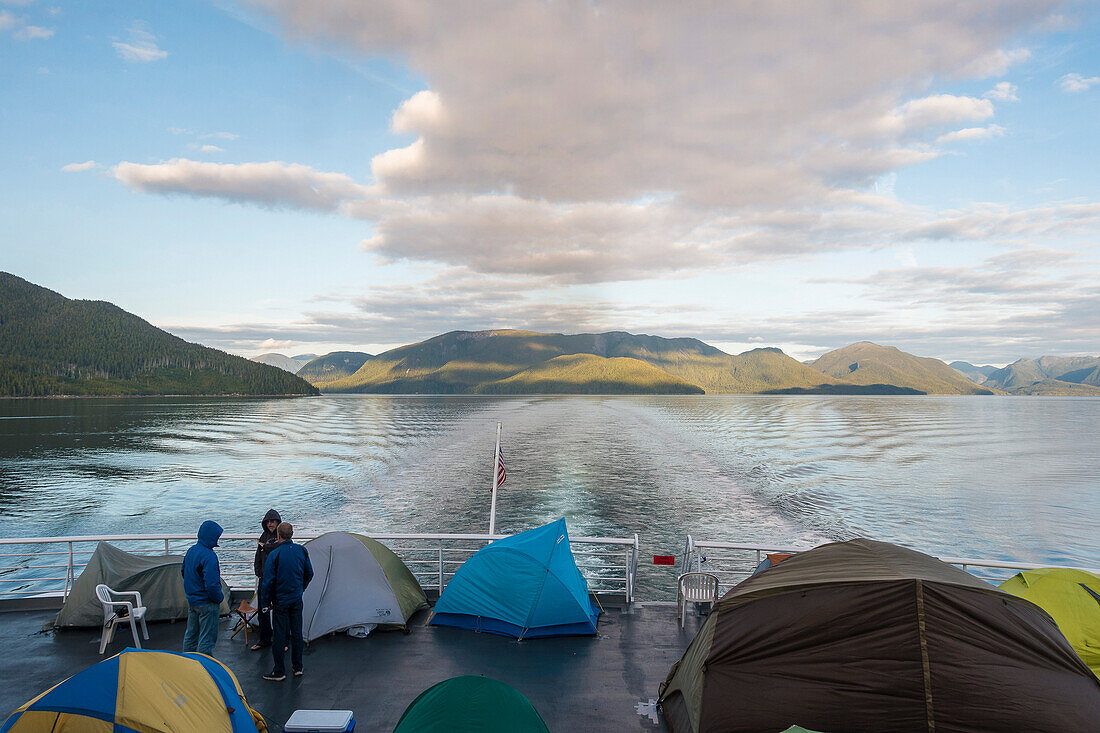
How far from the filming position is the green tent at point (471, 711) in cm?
474

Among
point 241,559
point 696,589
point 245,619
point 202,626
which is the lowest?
point 241,559

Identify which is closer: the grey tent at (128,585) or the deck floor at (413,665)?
the deck floor at (413,665)

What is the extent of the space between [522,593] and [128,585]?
6538mm

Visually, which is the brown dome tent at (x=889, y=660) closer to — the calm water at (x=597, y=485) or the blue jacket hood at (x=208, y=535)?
the blue jacket hood at (x=208, y=535)

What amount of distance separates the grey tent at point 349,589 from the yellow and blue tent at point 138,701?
10.5 ft

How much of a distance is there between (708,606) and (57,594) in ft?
39.6

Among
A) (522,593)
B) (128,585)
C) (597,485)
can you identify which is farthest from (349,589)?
(597,485)

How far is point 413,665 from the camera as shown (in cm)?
844

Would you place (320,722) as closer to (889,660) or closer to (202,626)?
(202,626)

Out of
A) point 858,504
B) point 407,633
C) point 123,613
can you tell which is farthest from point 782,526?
point 123,613

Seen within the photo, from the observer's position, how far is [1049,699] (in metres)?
5.35

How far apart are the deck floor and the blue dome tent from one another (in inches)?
8.9

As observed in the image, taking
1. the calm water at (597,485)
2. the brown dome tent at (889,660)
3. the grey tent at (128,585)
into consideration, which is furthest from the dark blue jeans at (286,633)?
the calm water at (597,485)

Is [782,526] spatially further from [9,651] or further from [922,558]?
[9,651]
